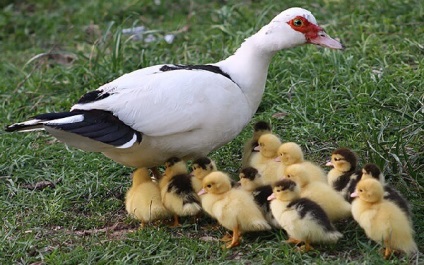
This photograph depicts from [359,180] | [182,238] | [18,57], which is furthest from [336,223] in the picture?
[18,57]

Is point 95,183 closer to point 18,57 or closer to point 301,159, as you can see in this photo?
point 301,159

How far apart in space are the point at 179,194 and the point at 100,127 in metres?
0.58

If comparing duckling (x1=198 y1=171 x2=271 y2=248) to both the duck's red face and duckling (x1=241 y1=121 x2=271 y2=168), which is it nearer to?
duckling (x1=241 y1=121 x2=271 y2=168)

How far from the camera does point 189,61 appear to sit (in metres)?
7.57

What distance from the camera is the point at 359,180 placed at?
488 cm

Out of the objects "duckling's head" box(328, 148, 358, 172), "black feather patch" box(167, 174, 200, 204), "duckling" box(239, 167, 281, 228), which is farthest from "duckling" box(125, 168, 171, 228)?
"duckling's head" box(328, 148, 358, 172)

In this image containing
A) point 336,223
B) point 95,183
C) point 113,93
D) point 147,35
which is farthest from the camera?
point 147,35

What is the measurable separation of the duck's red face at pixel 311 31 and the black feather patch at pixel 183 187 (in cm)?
119

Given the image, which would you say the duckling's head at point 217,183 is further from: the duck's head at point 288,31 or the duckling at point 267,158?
the duck's head at point 288,31

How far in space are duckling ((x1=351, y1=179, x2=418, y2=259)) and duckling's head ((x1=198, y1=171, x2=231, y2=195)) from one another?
727mm

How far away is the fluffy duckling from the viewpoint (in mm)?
4562

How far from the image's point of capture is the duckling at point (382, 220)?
449 cm

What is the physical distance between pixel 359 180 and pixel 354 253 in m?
0.40

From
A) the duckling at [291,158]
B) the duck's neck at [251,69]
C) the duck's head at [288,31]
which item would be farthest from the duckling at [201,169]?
the duck's head at [288,31]
